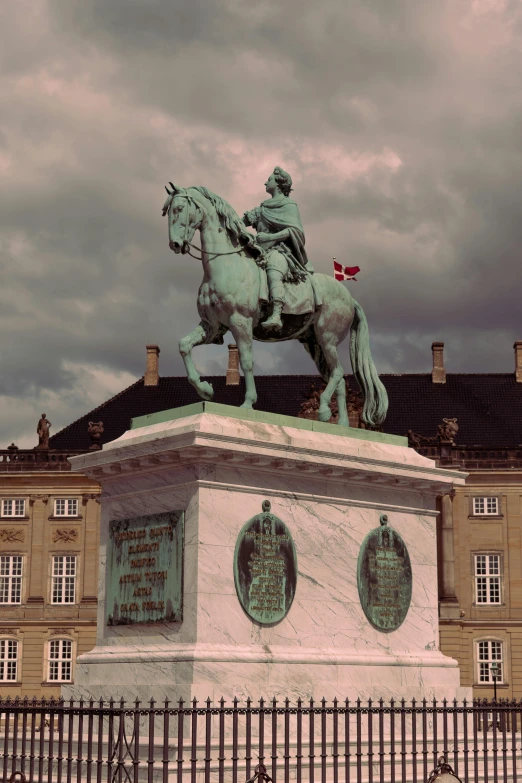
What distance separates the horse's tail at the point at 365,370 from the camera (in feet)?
49.5

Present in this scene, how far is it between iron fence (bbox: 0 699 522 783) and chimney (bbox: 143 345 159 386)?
48714 mm

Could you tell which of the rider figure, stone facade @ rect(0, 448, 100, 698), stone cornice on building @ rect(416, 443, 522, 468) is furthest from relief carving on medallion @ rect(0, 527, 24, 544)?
the rider figure

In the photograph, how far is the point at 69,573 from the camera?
2197 inches

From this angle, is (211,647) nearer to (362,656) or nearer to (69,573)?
(362,656)

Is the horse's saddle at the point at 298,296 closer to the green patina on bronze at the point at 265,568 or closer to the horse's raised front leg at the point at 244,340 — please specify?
the horse's raised front leg at the point at 244,340

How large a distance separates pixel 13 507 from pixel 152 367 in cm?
1041

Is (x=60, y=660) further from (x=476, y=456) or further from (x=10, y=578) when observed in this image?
(x=476, y=456)

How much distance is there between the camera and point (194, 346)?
13625 millimetres

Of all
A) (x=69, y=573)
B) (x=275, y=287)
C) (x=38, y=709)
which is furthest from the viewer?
(x=69, y=573)

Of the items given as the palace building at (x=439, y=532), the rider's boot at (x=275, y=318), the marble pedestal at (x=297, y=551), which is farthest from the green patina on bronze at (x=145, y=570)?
the palace building at (x=439, y=532)

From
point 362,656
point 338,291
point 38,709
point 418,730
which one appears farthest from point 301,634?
point 338,291

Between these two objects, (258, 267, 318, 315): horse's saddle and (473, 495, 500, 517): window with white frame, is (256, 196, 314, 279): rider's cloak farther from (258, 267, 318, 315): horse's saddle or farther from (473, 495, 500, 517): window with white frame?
(473, 495, 500, 517): window with white frame

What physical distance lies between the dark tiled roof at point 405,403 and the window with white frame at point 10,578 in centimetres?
570

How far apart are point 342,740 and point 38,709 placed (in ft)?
11.0
